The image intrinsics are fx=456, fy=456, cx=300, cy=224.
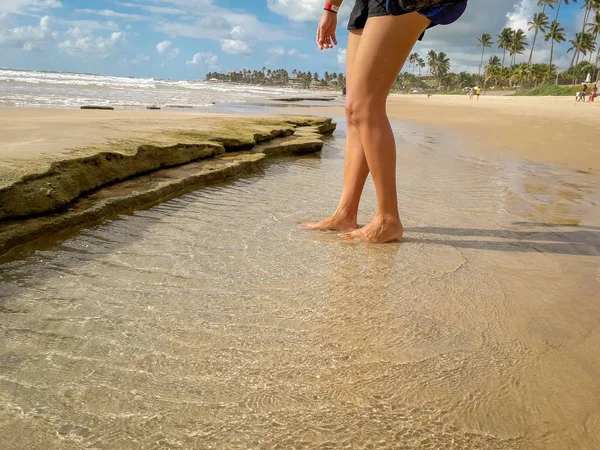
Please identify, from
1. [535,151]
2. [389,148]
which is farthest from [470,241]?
[535,151]

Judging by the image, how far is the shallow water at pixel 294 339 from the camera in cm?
94

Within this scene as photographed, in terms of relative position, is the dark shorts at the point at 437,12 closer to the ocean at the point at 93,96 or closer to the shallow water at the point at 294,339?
the shallow water at the point at 294,339

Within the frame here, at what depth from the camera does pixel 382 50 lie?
2141 mm

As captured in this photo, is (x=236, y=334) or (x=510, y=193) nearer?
(x=236, y=334)

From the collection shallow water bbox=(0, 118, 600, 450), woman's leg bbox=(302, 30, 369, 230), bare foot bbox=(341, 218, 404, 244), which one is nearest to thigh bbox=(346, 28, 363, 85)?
woman's leg bbox=(302, 30, 369, 230)

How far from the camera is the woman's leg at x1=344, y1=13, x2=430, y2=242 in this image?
2127mm

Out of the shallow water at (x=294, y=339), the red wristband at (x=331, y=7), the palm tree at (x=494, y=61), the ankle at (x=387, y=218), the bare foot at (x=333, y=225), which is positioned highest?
the palm tree at (x=494, y=61)

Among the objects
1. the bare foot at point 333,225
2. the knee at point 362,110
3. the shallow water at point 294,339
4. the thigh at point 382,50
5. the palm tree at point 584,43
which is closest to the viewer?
the shallow water at point 294,339

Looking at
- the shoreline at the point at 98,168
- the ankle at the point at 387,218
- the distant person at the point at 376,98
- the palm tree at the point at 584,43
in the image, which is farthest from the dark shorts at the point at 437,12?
the palm tree at the point at 584,43

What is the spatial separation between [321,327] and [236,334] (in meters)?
0.25

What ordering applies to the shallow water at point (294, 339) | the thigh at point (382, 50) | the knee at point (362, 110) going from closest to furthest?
the shallow water at point (294, 339) < the thigh at point (382, 50) < the knee at point (362, 110)

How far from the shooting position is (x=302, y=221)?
8.27 ft

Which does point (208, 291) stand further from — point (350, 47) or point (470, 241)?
point (350, 47)

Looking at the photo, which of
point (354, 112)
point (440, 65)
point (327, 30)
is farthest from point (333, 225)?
point (440, 65)
